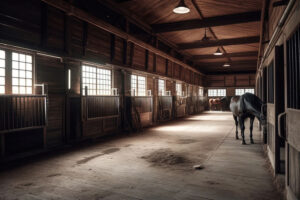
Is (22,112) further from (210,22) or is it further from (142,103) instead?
(210,22)

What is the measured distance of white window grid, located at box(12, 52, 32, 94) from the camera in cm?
471

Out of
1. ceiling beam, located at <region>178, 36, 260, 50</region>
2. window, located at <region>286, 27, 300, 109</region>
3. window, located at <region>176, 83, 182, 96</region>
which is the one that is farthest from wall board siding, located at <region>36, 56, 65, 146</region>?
window, located at <region>176, 83, 182, 96</region>

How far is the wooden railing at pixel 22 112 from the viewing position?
4214 millimetres

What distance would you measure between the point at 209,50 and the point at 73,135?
1266cm

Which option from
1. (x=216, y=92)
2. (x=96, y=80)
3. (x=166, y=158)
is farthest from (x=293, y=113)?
(x=216, y=92)

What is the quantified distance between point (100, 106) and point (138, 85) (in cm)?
355

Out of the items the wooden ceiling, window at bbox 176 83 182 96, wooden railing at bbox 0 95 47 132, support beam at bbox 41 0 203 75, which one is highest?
the wooden ceiling

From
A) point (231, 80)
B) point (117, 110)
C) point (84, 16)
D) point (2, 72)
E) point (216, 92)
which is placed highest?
point (84, 16)

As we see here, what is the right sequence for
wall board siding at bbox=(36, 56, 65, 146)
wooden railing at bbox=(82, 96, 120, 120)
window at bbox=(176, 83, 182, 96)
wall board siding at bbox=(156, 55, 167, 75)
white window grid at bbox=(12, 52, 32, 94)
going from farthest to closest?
window at bbox=(176, 83, 182, 96)
wall board siding at bbox=(156, 55, 167, 75)
wooden railing at bbox=(82, 96, 120, 120)
wall board siding at bbox=(36, 56, 65, 146)
white window grid at bbox=(12, 52, 32, 94)

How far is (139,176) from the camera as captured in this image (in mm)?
3646

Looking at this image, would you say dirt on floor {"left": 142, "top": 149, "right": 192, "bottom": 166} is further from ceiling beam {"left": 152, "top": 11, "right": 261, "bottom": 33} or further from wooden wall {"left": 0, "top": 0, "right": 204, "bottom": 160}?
ceiling beam {"left": 152, "top": 11, "right": 261, "bottom": 33}

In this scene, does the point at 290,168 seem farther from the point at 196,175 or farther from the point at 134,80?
the point at 134,80

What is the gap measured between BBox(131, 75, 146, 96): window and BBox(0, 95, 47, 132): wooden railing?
4747 millimetres

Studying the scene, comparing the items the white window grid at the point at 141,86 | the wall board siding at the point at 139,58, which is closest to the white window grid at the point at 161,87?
the white window grid at the point at 141,86
